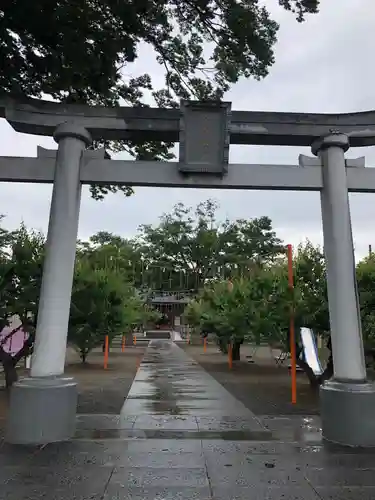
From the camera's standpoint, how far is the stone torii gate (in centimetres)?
718

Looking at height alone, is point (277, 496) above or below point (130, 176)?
below

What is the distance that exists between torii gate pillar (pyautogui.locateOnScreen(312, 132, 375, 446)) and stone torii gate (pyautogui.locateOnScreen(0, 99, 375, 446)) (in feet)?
0.05

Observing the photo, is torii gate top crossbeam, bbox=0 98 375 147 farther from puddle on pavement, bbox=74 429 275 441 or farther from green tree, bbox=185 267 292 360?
puddle on pavement, bbox=74 429 275 441

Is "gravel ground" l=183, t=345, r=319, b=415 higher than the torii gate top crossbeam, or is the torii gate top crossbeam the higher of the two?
the torii gate top crossbeam

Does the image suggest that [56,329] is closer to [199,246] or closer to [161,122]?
[161,122]

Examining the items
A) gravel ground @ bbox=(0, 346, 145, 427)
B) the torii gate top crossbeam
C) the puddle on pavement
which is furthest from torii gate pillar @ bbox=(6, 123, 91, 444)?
gravel ground @ bbox=(0, 346, 145, 427)

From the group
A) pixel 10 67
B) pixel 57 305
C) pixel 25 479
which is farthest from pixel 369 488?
pixel 10 67

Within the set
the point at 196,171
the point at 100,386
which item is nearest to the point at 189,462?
the point at 196,171

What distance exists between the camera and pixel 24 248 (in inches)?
422

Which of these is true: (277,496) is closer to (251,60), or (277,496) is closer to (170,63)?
(251,60)

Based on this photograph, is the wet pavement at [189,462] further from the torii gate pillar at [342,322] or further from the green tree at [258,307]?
the green tree at [258,307]

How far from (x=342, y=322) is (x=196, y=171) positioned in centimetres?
325

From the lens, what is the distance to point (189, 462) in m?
5.71

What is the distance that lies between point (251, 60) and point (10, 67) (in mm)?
4376
